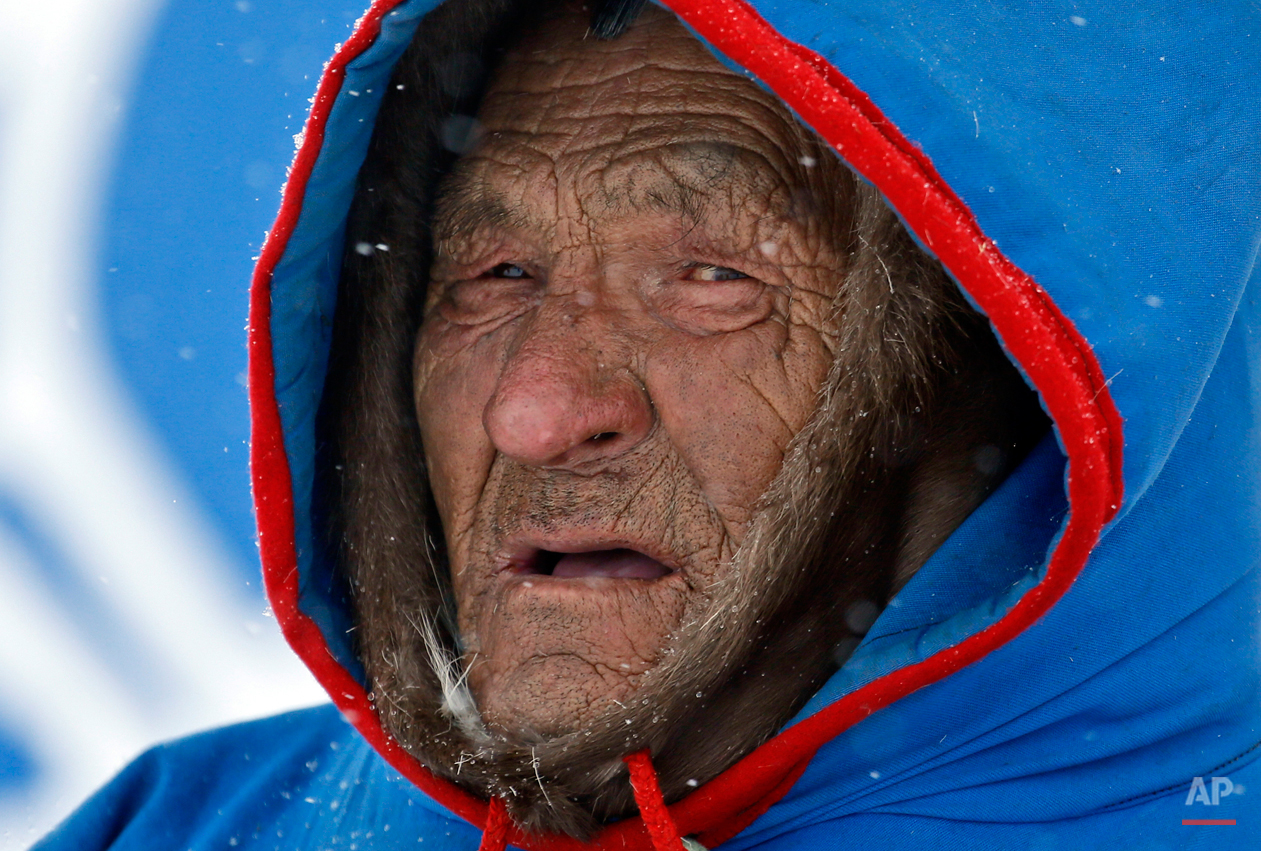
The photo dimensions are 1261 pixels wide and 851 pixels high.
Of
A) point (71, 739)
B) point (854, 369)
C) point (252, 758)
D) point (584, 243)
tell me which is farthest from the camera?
point (71, 739)

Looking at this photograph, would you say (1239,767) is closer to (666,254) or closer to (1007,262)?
(1007,262)

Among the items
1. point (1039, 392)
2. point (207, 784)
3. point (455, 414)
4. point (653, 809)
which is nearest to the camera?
point (1039, 392)

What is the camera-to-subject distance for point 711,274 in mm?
1759

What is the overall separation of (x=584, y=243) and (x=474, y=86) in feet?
1.57

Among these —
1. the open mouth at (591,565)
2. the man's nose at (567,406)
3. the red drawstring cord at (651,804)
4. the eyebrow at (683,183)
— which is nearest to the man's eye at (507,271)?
the eyebrow at (683,183)

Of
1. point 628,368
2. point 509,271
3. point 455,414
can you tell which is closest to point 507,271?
point 509,271

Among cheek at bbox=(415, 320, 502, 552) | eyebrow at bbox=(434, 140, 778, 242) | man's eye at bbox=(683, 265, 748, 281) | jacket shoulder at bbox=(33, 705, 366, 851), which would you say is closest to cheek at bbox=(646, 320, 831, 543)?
man's eye at bbox=(683, 265, 748, 281)

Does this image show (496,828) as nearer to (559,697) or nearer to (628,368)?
(559,697)

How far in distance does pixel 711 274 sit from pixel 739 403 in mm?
241

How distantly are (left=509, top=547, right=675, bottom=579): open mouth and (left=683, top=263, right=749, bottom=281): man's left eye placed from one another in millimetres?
463

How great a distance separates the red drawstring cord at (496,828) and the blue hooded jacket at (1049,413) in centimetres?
3

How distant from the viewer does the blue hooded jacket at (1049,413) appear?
1.27m

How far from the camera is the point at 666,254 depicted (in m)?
1.76

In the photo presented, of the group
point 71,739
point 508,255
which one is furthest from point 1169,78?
point 71,739
